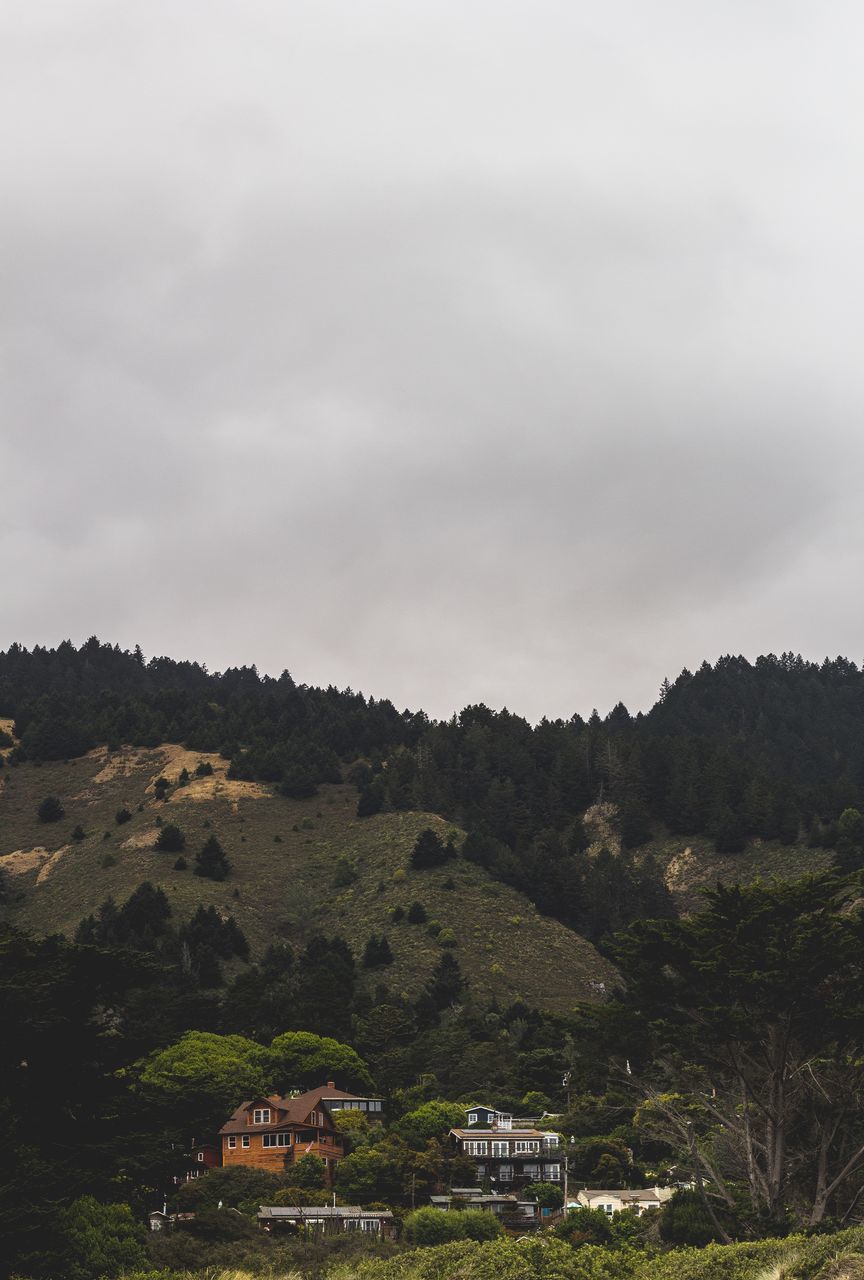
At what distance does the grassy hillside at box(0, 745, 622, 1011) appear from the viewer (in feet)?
380

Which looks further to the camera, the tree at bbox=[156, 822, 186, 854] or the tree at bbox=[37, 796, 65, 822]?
the tree at bbox=[37, 796, 65, 822]

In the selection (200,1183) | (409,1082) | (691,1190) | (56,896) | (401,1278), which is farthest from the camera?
(56,896)

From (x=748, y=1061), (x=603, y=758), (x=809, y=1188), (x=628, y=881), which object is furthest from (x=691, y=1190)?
(x=603, y=758)

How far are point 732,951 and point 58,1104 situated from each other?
18.2 meters

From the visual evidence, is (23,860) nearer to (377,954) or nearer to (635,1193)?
(377,954)

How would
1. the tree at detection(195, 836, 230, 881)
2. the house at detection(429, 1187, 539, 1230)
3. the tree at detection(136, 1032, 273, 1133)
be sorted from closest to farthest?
the house at detection(429, 1187, 539, 1230) → the tree at detection(136, 1032, 273, 1133) → the tree at detection(195, 836, 230, 881)

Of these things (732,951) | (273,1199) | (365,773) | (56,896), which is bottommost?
(273,1199)

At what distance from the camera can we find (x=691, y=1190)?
1833 inches

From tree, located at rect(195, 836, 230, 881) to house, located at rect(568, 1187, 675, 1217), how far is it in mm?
68435

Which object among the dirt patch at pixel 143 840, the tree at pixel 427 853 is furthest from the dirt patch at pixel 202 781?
the tree at pixel 427 853

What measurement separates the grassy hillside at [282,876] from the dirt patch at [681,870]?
50.0ft

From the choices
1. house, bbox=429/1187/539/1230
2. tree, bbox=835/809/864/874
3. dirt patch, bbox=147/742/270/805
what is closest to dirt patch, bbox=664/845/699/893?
tree, bbox=835/809/864/874

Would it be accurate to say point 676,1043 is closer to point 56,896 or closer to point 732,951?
point 732,951

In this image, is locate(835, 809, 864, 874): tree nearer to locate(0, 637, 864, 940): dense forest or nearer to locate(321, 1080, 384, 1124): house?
locate(0, 637, 864, 940): dense forest
